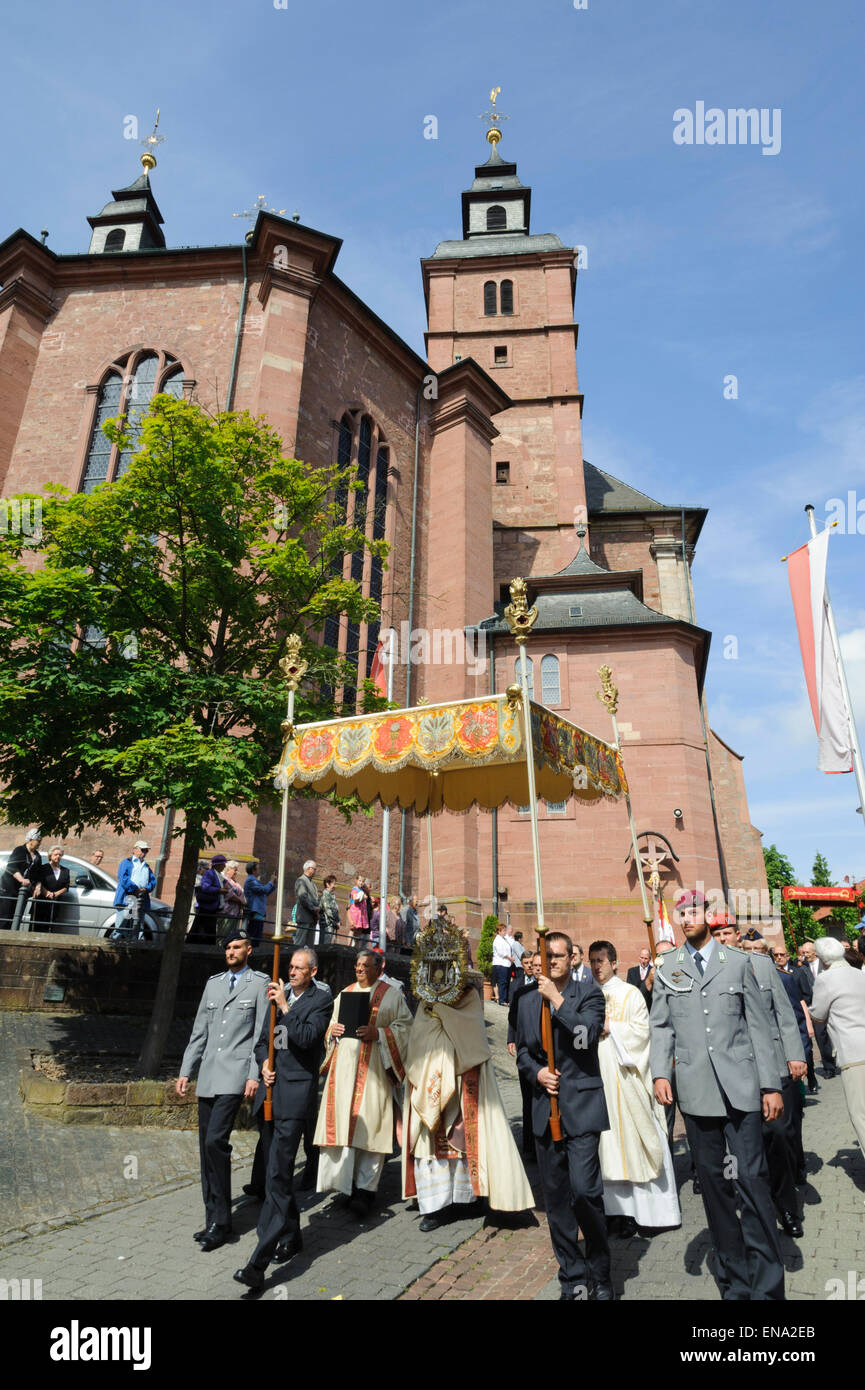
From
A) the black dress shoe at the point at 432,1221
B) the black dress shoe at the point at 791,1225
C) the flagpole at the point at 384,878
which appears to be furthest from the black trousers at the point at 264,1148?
Answer: the black dress shoe at the point at 791,1225

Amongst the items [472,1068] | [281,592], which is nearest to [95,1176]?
[472,1068]

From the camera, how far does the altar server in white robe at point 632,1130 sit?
5961 millimetres

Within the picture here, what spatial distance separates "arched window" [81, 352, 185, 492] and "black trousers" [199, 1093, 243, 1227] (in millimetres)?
18965

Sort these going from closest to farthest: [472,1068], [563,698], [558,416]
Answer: [472,1068] < [563,698] < [558,416]

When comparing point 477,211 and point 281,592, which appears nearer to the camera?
point 281,592

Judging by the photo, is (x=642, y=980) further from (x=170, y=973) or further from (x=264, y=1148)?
(x=170, y=973)

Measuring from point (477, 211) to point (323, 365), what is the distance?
85.8 feet

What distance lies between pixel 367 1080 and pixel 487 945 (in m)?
14.4

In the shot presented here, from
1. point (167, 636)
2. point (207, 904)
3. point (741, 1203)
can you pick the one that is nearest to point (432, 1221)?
point (741, 1203)

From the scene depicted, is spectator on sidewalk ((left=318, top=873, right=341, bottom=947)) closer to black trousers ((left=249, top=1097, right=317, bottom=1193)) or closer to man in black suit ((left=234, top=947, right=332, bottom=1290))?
black trousers ((left=249, top=1097, right=317, bottom=1193))

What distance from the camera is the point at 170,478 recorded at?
33.0ft

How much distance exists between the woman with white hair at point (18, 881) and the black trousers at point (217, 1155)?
7.44 m

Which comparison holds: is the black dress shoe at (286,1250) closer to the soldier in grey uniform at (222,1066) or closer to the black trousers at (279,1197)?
the black trousers at (279,1197)

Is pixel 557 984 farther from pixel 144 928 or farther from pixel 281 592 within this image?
pixel 144 928
